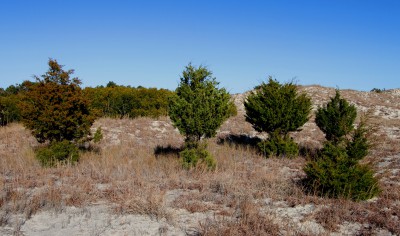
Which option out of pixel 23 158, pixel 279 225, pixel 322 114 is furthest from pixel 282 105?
pixel 23 158

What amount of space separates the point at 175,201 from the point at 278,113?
7151 millimetres

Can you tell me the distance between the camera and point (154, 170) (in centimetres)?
959

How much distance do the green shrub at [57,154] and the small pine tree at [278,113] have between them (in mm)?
6910

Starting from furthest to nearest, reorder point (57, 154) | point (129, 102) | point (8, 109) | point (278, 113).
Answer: point (129, 102) < point (8, 109) < point (278, 113) < point (57, 154)

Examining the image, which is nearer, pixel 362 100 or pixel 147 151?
pixel 147 151

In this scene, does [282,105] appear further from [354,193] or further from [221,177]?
[354,193]

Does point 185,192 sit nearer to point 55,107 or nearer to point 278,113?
point 55,107

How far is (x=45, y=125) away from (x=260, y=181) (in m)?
6.52

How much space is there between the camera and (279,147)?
497 inches

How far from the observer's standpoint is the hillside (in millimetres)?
5414

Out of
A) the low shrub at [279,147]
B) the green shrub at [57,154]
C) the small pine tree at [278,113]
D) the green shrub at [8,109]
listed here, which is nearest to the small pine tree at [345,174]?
the low shrub at [279,147]

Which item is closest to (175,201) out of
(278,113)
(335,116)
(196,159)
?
(196,159)

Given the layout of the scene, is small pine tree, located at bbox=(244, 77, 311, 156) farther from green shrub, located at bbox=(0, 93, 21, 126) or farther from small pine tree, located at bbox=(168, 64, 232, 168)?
green shrub, located at bbox=(0, 93, 21, 126)

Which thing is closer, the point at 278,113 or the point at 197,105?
the point at 197,105
